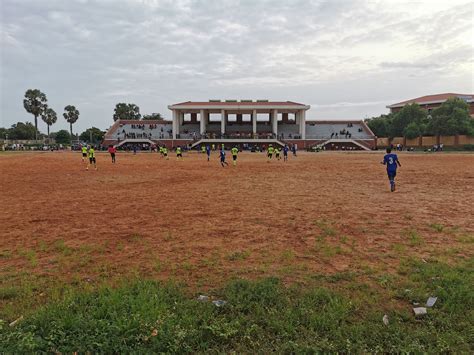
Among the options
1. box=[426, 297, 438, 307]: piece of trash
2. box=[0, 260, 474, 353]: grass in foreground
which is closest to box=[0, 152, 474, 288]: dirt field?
box=[0, 260, 474, 353]: grass in foreground

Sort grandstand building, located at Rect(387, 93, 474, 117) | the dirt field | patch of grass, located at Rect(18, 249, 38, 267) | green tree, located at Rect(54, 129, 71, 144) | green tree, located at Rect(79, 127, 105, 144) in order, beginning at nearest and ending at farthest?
the dirt field
patch of grass, located at Rect(18, 249, 38, 267)
grandstand building, located at Rect(387, 93, 474, 117)
green tree, located at Rect(54, 129, 71, 144)
green tree, located at Rect(79, 127, 105, 144)

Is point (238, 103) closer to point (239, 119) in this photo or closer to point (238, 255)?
point (239, 119)

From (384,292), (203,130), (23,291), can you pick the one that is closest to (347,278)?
(384,292)

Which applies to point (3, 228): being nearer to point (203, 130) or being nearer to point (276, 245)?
point (276, 245)

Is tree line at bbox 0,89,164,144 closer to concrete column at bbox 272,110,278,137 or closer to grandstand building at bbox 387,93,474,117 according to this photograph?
concrete column at bbox 272,110,278,137

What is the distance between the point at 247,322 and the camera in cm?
370

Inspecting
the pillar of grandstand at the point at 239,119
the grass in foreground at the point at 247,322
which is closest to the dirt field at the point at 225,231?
the grass in foreground at the point at 247,322

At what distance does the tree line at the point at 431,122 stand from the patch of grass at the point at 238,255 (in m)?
66.0

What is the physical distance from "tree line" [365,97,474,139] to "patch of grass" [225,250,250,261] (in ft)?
216

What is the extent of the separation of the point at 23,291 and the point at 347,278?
168 inches

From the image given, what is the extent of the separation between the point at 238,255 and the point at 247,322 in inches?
81.2

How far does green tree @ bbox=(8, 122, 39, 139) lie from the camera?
90.4 m

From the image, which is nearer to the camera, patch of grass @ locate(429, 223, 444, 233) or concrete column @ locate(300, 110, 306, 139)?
patch of grass @ locate(429, 223, 444, 233)

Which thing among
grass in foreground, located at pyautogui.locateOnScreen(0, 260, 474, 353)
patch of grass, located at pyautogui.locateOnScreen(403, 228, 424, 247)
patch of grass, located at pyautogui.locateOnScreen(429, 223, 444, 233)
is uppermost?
patch of grass, located at pyautogui.locateOnScreen(429, 223, 444, 233)
